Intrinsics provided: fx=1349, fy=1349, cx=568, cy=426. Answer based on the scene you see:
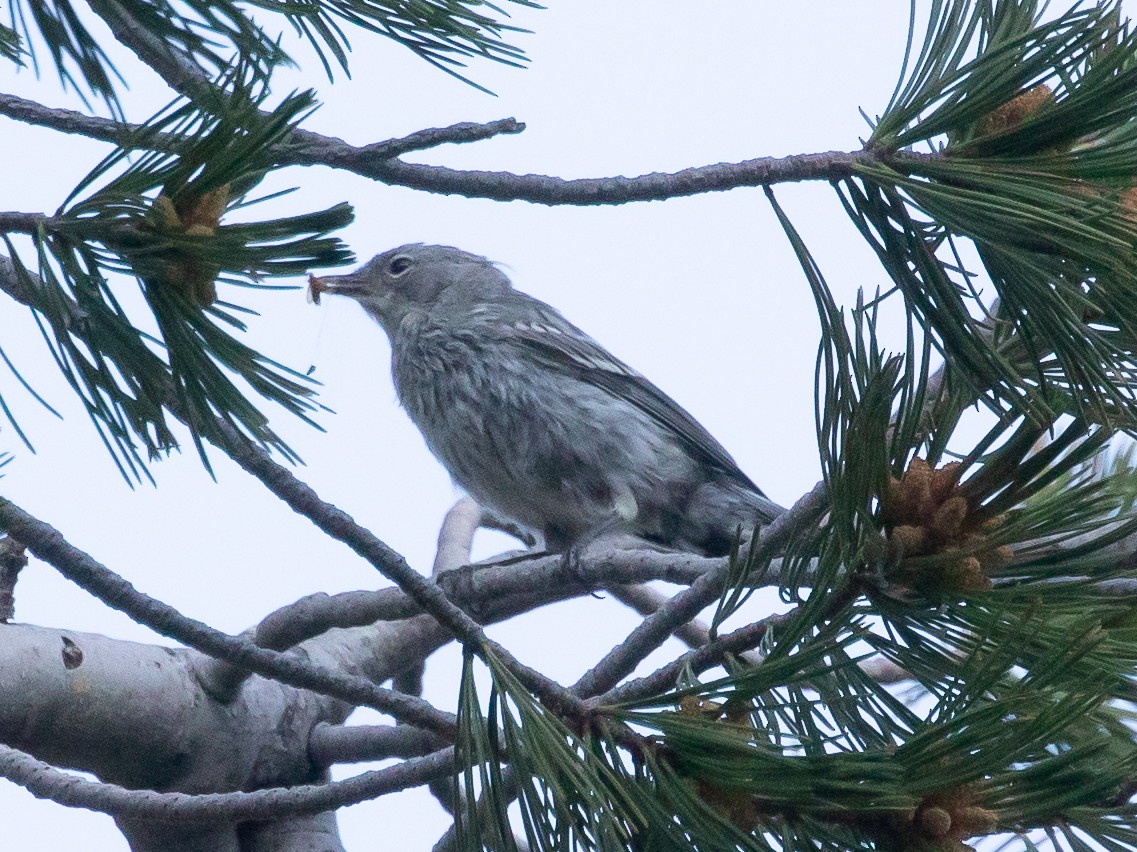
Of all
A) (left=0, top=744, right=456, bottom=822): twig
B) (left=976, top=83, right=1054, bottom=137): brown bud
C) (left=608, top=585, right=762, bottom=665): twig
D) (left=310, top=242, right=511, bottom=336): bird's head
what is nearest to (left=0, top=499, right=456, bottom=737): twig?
(left=0, top=744, right=456, bottom=822): twig

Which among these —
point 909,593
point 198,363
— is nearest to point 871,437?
point 909,593

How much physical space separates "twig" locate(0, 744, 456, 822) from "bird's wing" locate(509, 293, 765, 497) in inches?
126

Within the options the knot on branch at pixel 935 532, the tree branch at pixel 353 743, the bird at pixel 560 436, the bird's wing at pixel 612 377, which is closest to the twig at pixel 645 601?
the bird at pixel 560 436

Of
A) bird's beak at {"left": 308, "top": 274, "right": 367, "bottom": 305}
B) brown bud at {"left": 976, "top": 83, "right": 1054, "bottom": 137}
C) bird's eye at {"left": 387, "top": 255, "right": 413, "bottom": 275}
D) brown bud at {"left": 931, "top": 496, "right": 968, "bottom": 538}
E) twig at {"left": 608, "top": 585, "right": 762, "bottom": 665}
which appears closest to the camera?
brown bud at {"left": 931, "top": 496, "right": 968, "bottom": 538}

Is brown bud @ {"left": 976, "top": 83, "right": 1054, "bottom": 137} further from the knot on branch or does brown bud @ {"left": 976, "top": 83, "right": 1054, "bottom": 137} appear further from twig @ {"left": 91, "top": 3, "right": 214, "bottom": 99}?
twig @ {"left": 91, "top": 3, "right": 214, "bottom": 99}

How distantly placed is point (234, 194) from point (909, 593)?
112 centimetres

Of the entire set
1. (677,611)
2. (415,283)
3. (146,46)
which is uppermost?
(415,283)

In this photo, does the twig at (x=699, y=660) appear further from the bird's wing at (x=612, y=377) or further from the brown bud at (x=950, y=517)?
the bird's wing at (x=612, y=377)

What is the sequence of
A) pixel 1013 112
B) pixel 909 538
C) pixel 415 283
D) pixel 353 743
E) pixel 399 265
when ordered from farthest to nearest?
pixel 399 265 < pixel 415 283 < pixel 353 743 < pixel 1013 112 < pixel 909 538

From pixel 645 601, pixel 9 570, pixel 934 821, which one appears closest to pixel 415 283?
pixel 645 601

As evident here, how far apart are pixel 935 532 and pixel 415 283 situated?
471cm

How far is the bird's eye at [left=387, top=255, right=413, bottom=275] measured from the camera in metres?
6.45

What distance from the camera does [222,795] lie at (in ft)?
7.55

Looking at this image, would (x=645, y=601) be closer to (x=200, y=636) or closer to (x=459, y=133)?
(x=200, y=636)
